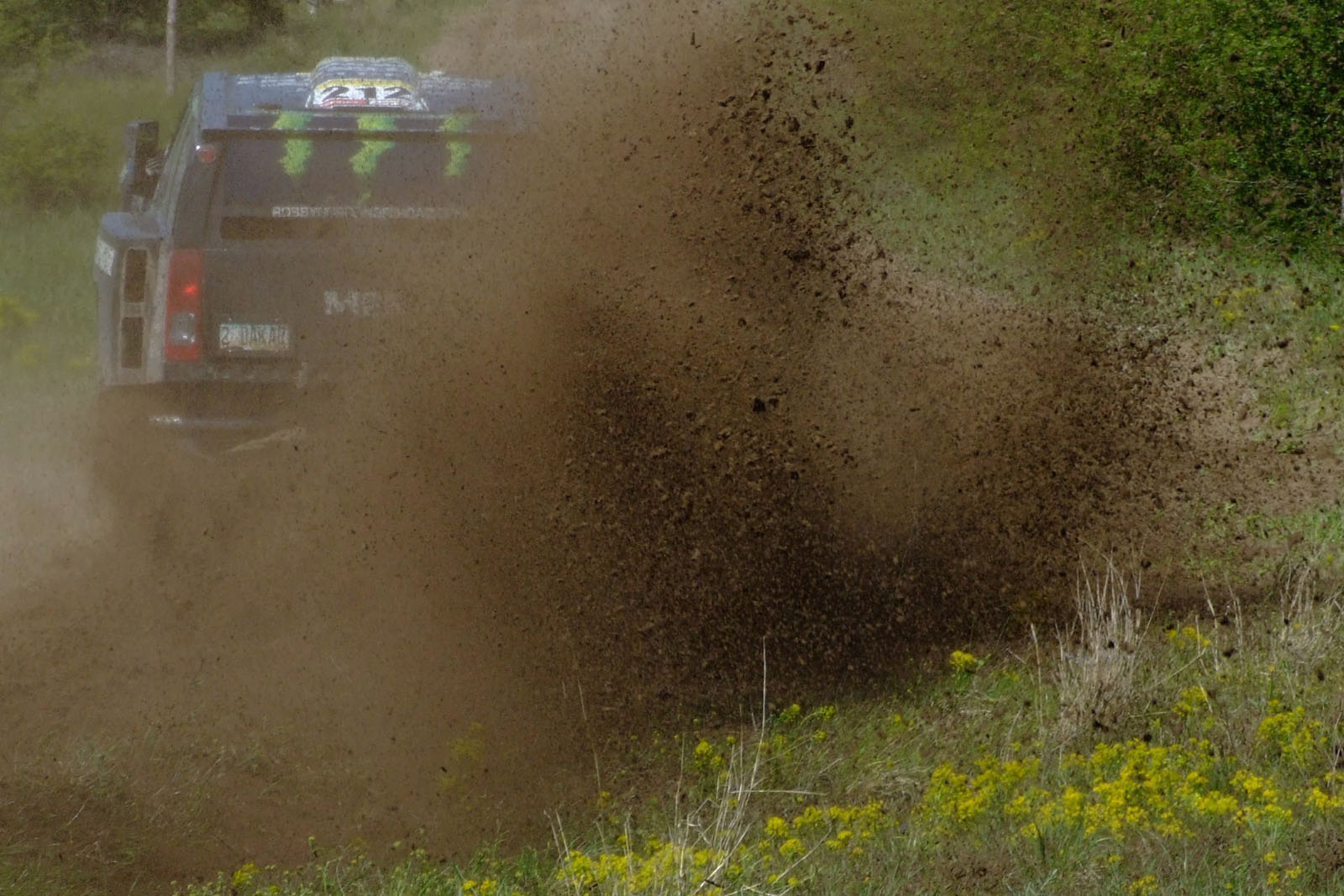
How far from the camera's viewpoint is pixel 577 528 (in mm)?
5723

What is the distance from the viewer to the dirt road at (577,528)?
16.2ft

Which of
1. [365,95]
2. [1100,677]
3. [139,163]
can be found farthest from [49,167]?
[1100,677]

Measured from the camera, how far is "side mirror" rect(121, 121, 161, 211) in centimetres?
679

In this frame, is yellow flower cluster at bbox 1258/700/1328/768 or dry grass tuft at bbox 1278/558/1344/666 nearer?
yellow flower cluster at bbox 1258/700/1328/768

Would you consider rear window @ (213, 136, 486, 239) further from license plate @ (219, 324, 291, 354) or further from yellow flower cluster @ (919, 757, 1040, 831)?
yellow flower cluster @ (919, 757, 1040, 831)

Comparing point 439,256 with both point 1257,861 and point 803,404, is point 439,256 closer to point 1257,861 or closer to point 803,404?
point 803,404

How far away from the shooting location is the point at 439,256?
5.96 metres

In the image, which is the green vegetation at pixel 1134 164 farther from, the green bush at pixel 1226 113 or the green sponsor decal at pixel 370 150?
the green sponsor decal at pixel 370 150

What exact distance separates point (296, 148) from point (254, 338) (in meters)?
0.74

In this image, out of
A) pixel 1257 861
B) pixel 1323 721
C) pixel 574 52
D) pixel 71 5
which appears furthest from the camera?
→ pixel 71 5

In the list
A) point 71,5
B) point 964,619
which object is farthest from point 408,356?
point 71,5

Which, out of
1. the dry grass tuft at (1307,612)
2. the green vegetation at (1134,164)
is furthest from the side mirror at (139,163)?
the green vegetation at (1134,164)

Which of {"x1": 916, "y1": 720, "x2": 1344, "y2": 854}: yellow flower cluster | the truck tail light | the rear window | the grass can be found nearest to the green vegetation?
the grass

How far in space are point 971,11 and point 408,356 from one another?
35.6ft
